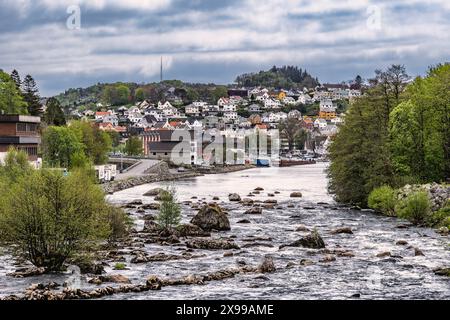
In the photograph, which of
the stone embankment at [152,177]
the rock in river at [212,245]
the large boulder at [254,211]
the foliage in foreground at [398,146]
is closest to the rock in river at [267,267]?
the rock in river at [212,245]

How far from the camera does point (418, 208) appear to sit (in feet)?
224

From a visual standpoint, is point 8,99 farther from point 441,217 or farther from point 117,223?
point 441,217

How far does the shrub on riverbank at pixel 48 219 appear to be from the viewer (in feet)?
138

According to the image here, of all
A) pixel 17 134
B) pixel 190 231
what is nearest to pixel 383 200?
pixel 190 231

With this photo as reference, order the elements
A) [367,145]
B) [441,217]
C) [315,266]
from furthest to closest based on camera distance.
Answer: [367,145] < [441,217] < [315,266]

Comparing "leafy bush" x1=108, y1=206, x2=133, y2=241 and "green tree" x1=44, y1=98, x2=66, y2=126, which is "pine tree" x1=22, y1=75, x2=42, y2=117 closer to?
"green tree" x1=44, y1=98, x2=66, y2=126

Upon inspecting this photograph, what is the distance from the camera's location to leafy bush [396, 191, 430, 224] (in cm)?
6788

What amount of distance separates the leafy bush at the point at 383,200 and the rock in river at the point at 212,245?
82.4ft

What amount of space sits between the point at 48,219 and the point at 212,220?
2261 cm

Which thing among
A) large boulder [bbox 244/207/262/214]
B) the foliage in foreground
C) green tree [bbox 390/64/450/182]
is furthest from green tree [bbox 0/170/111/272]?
green tree [bbox 390/64/450/182]

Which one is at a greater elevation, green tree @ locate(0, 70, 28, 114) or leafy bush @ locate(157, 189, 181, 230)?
green tree @ locate(0, 70, 28, 114)

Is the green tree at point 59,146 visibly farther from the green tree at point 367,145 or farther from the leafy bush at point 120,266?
the leafy bush at point 120,266

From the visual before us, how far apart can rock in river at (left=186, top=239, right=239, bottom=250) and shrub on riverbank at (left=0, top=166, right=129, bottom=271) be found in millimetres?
10625
